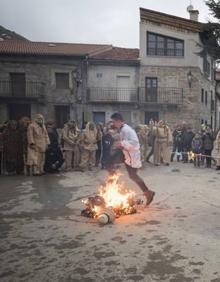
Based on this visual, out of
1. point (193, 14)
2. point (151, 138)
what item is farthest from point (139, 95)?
point (151, 138)

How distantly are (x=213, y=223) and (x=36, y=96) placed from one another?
2919 cm

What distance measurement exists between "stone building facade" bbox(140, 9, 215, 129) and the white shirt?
26.8 metres

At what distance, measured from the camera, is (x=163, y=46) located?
3566 cm

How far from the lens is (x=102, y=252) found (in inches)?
212

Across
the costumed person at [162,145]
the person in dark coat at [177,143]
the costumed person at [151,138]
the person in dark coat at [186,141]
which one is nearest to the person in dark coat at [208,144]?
the costumed person at [162,145]

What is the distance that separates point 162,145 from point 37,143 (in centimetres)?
574

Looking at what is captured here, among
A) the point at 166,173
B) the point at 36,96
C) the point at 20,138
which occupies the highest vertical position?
the point at 36,96

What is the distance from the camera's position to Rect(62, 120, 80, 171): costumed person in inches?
570

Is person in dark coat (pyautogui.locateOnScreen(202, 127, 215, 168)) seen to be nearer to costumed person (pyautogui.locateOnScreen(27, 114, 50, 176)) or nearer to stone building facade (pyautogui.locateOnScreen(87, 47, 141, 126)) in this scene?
costumed person (pyautogui.locateOnScreen(27, 114, 50, 176))

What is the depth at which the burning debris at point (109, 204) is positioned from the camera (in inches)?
272

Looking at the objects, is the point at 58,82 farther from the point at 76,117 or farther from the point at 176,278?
the point at 176,278

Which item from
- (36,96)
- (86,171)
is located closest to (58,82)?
(36,96)

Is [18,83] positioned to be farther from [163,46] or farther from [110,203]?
[110,203]

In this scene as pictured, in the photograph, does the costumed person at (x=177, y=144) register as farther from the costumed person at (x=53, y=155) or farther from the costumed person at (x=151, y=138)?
the costumed person at (x=53, y=155)
